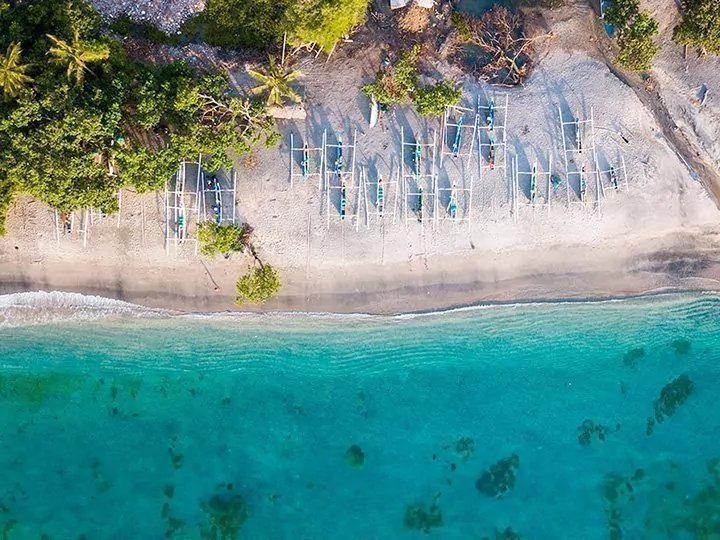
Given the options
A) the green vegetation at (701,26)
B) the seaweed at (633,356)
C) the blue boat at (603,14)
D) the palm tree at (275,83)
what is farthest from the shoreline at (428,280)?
the blue boat at (603,14)

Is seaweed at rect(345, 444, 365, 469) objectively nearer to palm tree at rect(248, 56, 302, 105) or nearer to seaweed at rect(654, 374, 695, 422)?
seaweed at rect(654, 374, 695, 422)

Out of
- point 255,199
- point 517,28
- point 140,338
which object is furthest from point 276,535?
point 517,28


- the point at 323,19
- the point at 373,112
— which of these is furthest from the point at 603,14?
the point at 323,19

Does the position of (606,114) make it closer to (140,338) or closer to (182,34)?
(182,34)

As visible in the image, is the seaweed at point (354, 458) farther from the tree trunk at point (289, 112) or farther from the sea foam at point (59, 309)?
the tree trunk at point (289, 112)

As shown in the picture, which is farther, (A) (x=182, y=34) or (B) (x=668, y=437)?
(B) (x=668, y=437)

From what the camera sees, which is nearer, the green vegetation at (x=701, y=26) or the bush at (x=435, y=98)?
the green vegetation at (x=701, y=26)
